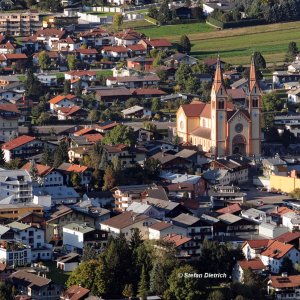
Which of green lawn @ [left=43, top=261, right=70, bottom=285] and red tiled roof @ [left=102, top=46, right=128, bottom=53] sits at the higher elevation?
red tiled roof @ [left=102, top=46, right=128, bottom=53]

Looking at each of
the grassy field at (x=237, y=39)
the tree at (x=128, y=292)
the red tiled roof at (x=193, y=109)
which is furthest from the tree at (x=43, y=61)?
the tree at (x=128, y=292)

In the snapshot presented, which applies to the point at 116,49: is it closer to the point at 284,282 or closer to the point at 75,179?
the point at 75,179

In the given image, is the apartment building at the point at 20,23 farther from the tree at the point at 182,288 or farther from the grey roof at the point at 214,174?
the tree at the point at 182,288

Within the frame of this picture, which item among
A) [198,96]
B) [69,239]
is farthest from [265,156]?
[69,239]

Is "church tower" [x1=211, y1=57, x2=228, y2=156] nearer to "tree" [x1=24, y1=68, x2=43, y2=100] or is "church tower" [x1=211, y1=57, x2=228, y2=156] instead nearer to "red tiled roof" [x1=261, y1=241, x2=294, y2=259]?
"tree" [x1=24, y1=68, x2=43, y2=100]

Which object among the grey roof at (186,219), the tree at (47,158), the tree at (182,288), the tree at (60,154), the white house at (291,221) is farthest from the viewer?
the tree at (47,158)

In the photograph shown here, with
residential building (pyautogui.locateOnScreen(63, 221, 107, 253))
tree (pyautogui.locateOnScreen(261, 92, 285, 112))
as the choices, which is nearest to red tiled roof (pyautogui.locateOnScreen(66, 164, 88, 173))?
residential building (pyautogui.locateOnScreen(63, 221, 107, 253))
